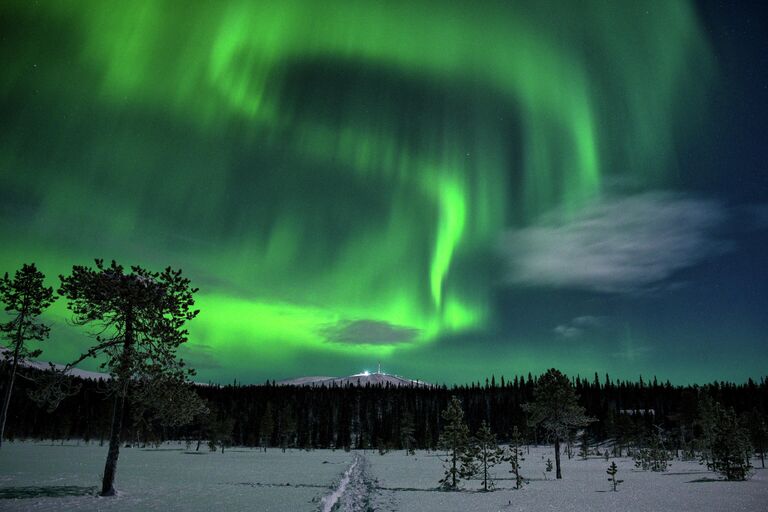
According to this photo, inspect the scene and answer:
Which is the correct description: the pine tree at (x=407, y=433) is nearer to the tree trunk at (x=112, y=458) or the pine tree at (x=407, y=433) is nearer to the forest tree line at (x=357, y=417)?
the forest tree line at (x=357, y=417)

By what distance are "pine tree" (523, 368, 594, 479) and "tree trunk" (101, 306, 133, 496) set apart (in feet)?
125

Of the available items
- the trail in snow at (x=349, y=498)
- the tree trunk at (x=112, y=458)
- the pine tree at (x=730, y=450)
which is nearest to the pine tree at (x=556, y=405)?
the pine tree at (x=730, y=450)

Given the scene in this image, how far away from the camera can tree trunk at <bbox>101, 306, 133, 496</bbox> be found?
22609mm

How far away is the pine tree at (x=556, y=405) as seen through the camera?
4866 centimetres

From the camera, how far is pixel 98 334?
934 inches

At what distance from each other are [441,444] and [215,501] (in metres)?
21.1

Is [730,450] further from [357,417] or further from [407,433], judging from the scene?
[357,417]

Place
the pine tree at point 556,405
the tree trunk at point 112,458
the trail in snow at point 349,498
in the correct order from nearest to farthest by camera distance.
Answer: the trail in snow at point 349,498
the tree trunk at point 112,458
the pine tree at point 556,405

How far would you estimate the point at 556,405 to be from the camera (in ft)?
161

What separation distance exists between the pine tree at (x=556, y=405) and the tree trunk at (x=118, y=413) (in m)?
38.2

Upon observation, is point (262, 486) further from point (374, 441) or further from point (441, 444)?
point (374, 441)

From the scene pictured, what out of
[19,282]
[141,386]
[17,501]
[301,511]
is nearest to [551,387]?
[301,511]

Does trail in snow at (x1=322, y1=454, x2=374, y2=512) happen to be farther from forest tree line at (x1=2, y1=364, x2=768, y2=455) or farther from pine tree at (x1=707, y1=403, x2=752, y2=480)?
forest tree line at (x1=2, y1=364, x2=768, y2=455)

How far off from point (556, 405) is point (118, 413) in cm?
4142
